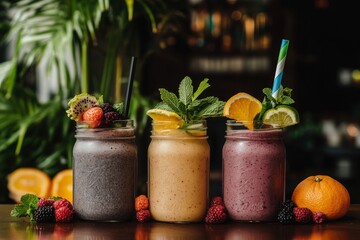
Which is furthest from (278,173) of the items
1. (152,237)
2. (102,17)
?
(102,17)

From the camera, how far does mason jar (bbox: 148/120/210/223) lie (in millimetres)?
1608

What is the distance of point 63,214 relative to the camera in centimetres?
164

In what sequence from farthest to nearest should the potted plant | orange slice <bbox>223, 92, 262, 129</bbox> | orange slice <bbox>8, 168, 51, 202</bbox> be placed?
the potted plant < orange slice <bbox>8, 168, 51, 202</bbox> < orange slice <bbox>223, 92, 262, 129</bbox>

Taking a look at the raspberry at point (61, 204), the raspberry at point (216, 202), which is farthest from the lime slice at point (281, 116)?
the raspberry at point (61, 204)

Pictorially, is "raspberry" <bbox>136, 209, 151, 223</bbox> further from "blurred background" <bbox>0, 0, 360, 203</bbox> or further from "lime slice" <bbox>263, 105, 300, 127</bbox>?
"blurred background" <bbox>0, 0, 360, 203</bbox>

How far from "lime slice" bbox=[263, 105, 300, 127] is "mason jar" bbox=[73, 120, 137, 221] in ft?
1.00

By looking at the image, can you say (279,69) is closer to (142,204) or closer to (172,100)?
(172,100)

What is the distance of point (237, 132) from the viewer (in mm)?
1631

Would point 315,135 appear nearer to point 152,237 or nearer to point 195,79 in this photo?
point 195,79

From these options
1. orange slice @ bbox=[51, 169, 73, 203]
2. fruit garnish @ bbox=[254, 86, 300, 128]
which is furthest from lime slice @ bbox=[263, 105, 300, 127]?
orange slice @ bbox=[51, 169, 73, 203]

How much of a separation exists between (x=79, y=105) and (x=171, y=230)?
35cm

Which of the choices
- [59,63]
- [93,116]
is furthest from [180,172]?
[59,63]

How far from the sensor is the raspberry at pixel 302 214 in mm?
1620

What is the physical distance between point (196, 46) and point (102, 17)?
578 cm
